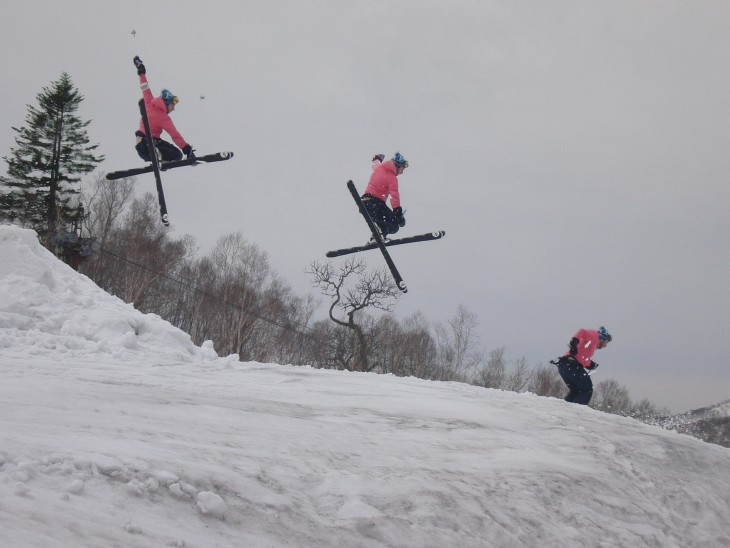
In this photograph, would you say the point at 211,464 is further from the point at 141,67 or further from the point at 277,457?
the point at 141,67

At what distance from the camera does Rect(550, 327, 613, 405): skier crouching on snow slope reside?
10.0 metres

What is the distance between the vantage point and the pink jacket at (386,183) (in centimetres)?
1119

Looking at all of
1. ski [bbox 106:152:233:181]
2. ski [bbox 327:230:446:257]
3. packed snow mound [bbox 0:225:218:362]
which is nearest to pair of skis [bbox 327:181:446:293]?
ski [bbox 327:230:446:257]

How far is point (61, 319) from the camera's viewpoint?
848cm

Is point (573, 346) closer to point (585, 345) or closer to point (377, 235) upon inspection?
point (585, 345)

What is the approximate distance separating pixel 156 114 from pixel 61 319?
3.90m

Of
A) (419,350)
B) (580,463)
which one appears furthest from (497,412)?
(419,350)

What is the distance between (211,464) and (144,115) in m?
8.19

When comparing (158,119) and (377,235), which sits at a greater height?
(158,119)

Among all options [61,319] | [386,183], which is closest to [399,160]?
[386,183]

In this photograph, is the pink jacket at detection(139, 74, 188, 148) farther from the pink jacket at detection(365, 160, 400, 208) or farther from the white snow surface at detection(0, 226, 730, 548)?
the white snow surface at detection(0, 226, 730, 548)

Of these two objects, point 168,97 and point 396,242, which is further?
point 396,242

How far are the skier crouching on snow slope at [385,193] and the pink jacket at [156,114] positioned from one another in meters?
3.61

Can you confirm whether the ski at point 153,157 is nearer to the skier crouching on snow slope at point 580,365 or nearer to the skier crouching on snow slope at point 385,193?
the skier crouching on snow slope at point 385,193
